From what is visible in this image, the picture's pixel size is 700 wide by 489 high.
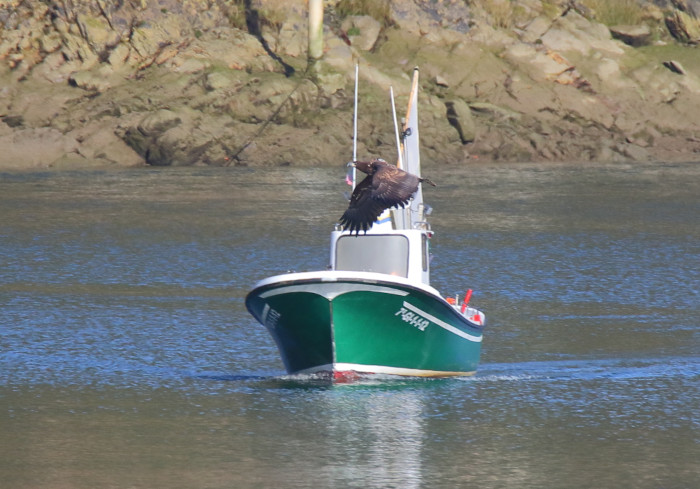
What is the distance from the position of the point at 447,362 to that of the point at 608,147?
150ft

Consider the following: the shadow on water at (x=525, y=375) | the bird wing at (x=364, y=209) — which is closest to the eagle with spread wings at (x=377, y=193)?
the bird wing at (x=364, y=209)

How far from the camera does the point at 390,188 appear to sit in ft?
50.2

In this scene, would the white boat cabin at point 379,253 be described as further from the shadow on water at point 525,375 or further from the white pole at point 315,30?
the white pole at point 315,30

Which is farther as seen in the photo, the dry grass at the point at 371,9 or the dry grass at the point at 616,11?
the dry grass at the point at 616,11

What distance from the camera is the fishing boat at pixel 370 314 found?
612 inches

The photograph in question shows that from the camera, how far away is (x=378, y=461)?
516 inches

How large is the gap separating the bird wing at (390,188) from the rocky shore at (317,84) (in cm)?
4001

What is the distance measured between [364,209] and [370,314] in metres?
1.43

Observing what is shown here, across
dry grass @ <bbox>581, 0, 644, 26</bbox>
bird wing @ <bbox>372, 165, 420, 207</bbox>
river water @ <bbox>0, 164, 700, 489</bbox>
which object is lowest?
river water @ <bbox>0, 164, 700, 489</bbox>

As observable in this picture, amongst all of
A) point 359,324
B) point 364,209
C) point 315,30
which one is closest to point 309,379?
point 359,324

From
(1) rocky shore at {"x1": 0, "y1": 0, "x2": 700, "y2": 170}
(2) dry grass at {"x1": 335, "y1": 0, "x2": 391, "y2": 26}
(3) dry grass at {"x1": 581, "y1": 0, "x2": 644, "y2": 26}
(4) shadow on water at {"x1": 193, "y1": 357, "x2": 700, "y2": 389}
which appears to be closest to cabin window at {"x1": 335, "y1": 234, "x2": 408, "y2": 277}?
(4) shadow on water at {"x1": 193, "y1": 357, "x2": 700, "y2": 389}

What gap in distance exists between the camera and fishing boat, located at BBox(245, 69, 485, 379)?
15555mm

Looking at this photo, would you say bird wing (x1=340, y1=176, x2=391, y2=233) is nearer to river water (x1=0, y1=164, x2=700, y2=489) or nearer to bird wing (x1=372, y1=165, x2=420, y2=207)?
bird wing (x1=372, y1=165, x2=420, y2=207)

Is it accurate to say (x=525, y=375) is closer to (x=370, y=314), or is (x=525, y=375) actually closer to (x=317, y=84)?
(x=370, y=314)
